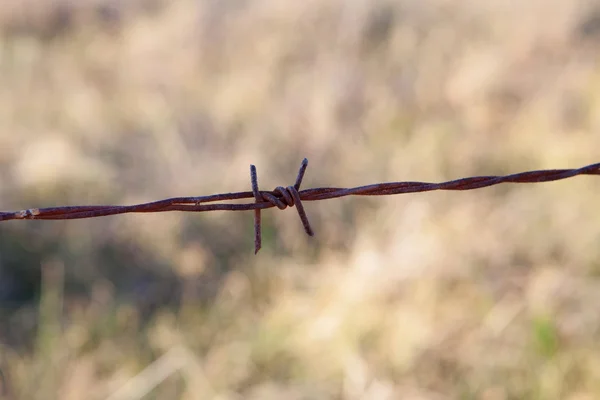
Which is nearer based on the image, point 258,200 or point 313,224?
point 258,200

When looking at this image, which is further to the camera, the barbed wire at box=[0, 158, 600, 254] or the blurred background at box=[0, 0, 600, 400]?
the blurred background at box=[0, 0, 600, 400]

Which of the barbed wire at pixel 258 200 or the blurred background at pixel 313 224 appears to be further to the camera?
the blurred background at pixel 313 224

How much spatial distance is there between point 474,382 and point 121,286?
1.55 metres

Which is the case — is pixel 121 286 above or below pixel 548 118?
below

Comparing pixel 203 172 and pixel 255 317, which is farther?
pixel 203 172

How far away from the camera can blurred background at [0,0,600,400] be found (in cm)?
202

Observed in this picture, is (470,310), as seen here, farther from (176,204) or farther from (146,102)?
(146,102)

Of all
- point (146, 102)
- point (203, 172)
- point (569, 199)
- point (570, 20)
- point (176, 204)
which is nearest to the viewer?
point (176, 204)

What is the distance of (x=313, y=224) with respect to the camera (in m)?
2.83

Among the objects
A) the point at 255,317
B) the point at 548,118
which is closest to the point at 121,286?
the point at 255,317

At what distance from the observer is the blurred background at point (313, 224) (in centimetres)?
202

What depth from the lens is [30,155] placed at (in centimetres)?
341

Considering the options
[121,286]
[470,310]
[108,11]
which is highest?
[108,11]

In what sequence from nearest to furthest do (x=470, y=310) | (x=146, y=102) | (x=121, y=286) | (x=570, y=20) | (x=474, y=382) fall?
(x=474, y=382), (x=470, y=310), (x=121, y=286), (x=146, y=102), (x=570, y=20)
